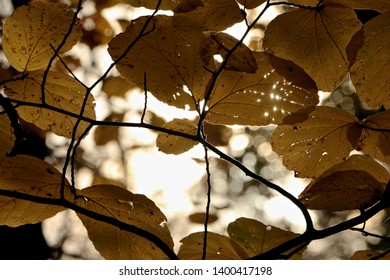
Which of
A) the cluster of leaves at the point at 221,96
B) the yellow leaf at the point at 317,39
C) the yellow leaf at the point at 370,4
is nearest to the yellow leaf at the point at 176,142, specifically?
the cluster of leaves at the point at 221,96

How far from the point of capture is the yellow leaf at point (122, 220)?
22.1 inches

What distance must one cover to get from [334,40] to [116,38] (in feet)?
0.88

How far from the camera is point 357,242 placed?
572 cm

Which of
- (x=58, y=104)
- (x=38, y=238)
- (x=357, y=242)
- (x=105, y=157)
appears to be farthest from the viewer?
(x=357, y=242)

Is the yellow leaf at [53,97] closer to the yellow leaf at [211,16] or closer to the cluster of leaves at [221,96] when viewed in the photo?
the cluster of leaves at [221,96]

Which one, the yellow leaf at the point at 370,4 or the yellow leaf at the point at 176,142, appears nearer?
the yellow leaf at the point at 370,4

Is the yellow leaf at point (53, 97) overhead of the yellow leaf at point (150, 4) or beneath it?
beneath

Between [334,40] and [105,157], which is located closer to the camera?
[334,40]

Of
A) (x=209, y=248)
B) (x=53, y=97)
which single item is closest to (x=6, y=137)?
(x=53, y=97)

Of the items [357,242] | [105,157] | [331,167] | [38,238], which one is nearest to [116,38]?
[331,167]

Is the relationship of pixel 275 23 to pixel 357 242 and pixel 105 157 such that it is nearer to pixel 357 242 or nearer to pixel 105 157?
pixel 105 157

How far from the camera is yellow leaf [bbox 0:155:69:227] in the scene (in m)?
0.54

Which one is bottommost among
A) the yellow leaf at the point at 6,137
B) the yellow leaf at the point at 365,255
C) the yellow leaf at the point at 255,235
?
the yellow leaf at the point at 365,255

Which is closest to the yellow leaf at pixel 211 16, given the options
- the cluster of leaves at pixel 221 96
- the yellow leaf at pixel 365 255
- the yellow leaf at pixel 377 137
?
the cluster of leaves at pixel 221 96
